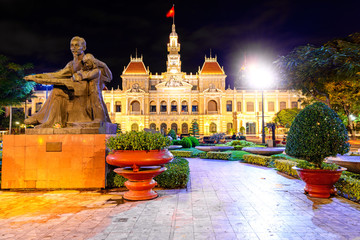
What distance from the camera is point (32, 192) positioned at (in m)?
5.05

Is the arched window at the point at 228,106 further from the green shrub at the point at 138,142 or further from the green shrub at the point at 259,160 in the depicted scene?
the green shrub at the point at 138,142

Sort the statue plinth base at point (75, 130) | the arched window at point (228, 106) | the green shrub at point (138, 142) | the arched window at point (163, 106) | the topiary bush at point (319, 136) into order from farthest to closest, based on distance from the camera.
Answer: the arched window at point (228, 106)
the arched window at point (163, 106)
the statue plinth base at point (75, 130)
the topiary bush at point (319, 136)
the green shrub at point (138, 142)

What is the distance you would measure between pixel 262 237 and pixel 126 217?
1.97 m

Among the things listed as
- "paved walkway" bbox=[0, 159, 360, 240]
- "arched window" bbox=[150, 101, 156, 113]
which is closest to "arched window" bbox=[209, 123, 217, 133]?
"arched window" bbox=[150, 101, 156, 113]

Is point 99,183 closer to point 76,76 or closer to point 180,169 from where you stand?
point 180,169

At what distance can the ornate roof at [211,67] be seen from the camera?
173ft

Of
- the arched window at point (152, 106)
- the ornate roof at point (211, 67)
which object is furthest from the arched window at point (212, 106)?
the arched window at point (152, 106)

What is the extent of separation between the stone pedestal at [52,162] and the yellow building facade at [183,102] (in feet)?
139

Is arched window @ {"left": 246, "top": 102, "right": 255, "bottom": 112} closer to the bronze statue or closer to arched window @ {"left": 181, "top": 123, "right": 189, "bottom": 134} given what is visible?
arched window @ {"left": 181, "top": 123, "right": 189, "bottom": 134}

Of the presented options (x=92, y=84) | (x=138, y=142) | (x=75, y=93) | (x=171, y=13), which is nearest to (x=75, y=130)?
(x=75, y=93)

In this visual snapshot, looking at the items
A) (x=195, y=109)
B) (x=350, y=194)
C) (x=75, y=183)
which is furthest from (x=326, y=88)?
(x=195, y=109)

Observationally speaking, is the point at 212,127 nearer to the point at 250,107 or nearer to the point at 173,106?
the point at 173,106

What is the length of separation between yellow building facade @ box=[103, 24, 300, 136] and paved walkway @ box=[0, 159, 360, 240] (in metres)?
43.3

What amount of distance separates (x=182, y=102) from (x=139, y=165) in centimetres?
4752
